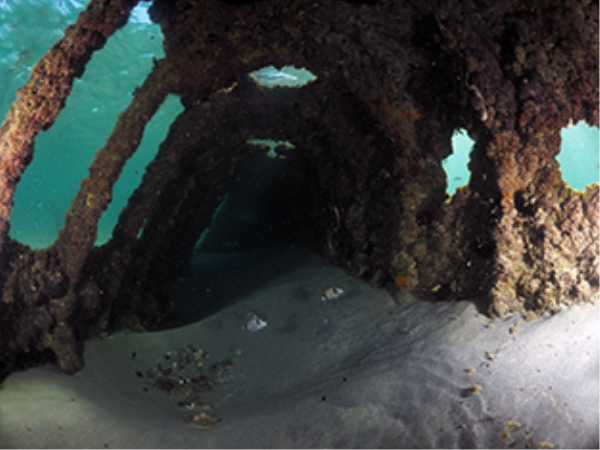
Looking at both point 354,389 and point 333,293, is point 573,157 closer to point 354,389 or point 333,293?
point 333,293

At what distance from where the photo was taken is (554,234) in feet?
12.6

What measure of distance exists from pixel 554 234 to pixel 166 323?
6727 mm

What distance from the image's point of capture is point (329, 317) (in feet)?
16.4

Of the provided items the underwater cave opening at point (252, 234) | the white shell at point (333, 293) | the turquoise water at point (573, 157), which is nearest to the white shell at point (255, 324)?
the white shell at point (333, 293)

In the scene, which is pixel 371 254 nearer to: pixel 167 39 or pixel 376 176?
pixel 376 176

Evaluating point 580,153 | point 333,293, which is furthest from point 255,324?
point 580,153

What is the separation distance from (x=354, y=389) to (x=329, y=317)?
1.46 meters

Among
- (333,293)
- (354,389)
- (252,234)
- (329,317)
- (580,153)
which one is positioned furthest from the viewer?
(580,153)

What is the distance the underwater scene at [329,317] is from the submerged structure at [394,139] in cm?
3

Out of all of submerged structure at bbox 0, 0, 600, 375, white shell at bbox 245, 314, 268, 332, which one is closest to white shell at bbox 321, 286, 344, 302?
submerged structure at bbox 0, 0, 600, 375

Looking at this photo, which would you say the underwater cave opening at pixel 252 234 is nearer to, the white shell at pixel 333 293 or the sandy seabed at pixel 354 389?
the white shell at pixel 333 293

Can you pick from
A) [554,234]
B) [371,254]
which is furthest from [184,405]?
[554,234]

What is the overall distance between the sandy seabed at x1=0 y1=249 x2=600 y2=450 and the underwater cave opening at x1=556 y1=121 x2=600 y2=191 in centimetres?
208

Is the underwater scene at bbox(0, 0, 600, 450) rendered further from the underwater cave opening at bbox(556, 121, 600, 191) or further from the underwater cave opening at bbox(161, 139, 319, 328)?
the underwater cave opening at bbox(556, 121, 600, 191)
